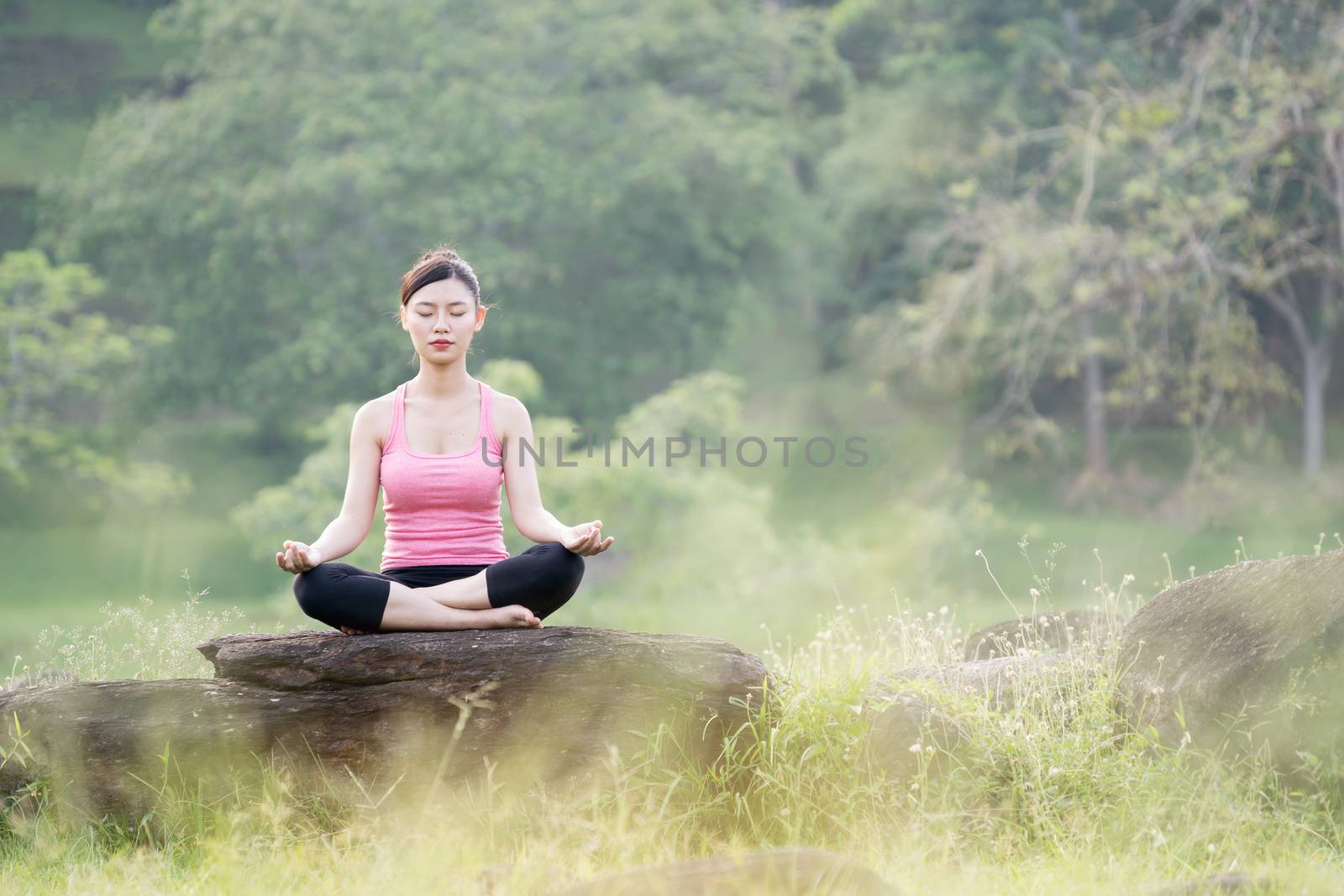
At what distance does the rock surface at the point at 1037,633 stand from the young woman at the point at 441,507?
1941 millimetres

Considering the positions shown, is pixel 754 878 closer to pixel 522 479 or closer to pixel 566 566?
pixel 566 566

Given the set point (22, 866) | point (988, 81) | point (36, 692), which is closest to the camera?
point (22, 866)

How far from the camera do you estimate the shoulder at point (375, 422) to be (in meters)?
4.08

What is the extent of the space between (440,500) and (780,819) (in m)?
1.38

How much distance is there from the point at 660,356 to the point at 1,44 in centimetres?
957

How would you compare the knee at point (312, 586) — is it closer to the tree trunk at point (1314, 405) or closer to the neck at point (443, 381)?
the neck at point (443, 381)

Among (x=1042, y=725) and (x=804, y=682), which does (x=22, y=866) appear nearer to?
(x=804, y=682)

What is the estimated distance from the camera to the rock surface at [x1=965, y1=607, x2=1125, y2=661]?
510cm

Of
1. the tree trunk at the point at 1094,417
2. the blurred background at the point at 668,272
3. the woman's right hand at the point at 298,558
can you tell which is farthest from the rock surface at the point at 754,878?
the tree trunk at the point at 1094,417

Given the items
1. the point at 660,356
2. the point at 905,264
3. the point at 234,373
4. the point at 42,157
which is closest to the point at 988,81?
the point at 905,264

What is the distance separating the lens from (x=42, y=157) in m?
18.6

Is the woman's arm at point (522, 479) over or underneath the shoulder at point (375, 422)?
underneath

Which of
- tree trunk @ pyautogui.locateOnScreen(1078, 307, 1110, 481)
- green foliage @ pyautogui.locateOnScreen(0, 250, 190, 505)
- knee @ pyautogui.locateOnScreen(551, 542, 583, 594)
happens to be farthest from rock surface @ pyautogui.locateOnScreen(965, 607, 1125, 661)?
tree trunk @ pyautogui.locateOnScreen(1078, 307, 1110, 481)

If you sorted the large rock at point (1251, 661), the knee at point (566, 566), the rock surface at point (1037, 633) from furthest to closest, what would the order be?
the rock surface at point (1037, 633), the knee at point (566, 566), the large rock at point (1251, 661)
